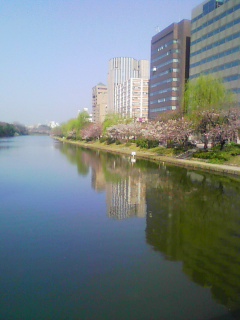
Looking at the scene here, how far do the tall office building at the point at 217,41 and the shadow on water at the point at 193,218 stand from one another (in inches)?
1435

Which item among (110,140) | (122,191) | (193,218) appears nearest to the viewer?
(193,218)

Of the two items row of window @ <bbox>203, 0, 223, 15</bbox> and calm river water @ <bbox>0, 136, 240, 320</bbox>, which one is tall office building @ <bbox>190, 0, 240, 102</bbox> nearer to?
row of window @ <bbox>203, 0, 223, 15</bbox>

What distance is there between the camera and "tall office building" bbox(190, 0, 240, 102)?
5138 centimetres

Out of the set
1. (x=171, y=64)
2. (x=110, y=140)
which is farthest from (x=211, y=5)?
(x=110, y=140)

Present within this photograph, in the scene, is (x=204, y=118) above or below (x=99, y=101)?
below

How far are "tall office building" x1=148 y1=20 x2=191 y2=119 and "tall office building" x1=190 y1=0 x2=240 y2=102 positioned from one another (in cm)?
1070

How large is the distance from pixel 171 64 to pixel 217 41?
21.9m

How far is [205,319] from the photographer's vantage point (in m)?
5.59

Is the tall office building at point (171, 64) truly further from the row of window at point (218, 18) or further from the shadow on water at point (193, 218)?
the shadow on water at point (193, 218)

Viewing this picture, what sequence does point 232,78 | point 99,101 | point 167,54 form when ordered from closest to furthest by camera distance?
point 232,78
point 167,54
point 99,101

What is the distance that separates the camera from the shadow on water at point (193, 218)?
7.32m

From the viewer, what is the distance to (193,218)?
12.2 m

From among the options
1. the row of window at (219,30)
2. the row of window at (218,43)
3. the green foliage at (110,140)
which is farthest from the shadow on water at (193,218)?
the green foliage at (110,140)

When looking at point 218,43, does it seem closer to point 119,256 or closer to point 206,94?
point 206,94
